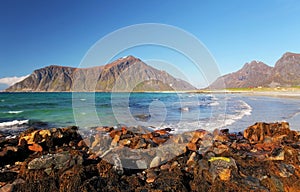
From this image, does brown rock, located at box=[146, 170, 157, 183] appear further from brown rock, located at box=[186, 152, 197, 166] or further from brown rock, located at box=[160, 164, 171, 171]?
brown rock, located at box=[186, 152, 197, 166]

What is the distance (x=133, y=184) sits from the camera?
188 inches

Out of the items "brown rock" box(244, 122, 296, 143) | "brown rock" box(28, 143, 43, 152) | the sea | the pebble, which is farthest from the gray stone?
the sea

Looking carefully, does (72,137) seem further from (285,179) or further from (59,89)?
(59,89)

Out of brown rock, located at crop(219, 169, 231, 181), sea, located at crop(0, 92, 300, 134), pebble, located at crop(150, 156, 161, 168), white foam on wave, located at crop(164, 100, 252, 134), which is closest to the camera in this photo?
brown rock, located at crop(219, 169, 231, 181)

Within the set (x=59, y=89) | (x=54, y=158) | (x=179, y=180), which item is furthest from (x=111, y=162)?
(x=59, y=89)

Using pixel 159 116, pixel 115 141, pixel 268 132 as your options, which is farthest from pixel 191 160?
pixel 159 116

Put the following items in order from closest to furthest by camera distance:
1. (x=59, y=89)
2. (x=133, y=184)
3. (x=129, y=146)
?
1. (x=133, y=184)
2. (x=129, y=146)
3. (x=59, y=89)

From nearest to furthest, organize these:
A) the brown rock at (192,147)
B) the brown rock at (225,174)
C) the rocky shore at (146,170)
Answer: the rocky shore at (146,170), the brown rock at (225,174), the brown rock at (192,147)

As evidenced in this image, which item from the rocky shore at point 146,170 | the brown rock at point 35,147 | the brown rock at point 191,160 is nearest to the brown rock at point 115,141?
the rocky shore at point 146,170

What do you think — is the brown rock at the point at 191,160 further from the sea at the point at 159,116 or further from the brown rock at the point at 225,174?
the sea at the point at 159,116

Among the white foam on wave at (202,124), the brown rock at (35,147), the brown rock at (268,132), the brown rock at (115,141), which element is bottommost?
the white foam on wave at (202,124)

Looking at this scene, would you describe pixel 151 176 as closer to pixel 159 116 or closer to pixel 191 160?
pixel 191 160

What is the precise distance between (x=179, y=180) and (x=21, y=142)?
5560 millimetres

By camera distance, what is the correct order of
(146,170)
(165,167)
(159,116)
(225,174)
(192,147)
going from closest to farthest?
(225,174)
(146,170)
(165,167)
(192,147)
(159,116)
